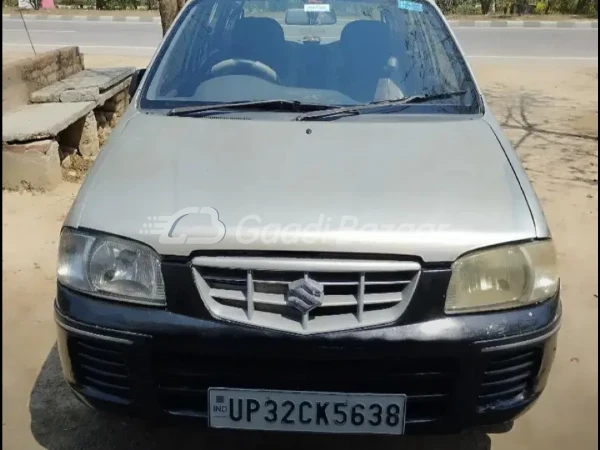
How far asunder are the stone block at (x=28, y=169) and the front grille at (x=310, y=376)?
3650 mm

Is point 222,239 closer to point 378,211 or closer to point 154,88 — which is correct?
point 378,211

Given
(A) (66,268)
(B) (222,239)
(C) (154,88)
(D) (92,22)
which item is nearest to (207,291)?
(B) (222,239)

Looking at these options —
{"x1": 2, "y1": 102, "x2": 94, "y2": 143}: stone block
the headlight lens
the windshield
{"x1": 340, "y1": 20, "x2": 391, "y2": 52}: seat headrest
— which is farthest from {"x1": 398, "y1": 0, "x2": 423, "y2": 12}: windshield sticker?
{"x1": 2, "y1": 102, "x2": 94, "y2": 143}: stone block

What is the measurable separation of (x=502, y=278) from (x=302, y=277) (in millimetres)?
621

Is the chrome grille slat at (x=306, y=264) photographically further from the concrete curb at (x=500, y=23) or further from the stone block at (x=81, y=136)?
the concrete curb at (x=500, y=23)

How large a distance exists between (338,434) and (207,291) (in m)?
0.60

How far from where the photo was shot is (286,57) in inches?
125

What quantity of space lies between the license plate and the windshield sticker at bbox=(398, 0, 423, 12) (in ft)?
7.02

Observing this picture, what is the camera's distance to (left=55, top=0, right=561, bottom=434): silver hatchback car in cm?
198

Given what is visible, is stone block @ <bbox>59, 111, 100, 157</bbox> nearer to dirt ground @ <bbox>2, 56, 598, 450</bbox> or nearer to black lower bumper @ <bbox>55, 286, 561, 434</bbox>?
dirt ground @ <bbox>2, 56, 598, 450</bbox>

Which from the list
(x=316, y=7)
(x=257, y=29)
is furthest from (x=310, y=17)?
(x=257, y=29)

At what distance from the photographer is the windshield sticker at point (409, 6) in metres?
3.44

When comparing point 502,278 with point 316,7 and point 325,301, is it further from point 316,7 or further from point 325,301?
point 316,7

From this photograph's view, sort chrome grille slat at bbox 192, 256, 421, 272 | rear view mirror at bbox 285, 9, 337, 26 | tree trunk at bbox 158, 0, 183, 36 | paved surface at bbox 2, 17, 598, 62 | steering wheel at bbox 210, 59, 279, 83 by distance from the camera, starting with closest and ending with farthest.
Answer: chrome grille slat at bbox 192, 256, 421, 272, steering wheel at bbox 210, 59, 279, 83, rear view mirror at bbox 285, 9, 337, 26, tree trunk at bbox 158, 0, 183, 36, paved surface at bbox 2, 17, 598, 62
